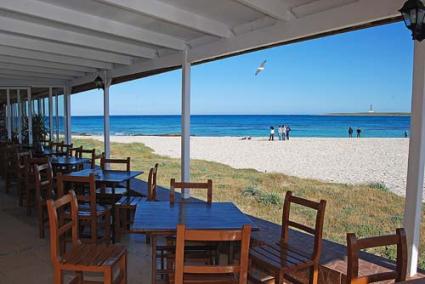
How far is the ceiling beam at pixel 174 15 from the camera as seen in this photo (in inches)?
121

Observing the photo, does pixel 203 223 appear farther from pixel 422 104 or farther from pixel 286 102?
pixel 286 102

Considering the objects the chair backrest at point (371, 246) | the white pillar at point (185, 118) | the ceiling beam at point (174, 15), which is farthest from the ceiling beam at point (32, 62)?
the chair backrest at point (371, 246)

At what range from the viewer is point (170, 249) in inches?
108

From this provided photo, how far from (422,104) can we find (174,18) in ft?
7.60

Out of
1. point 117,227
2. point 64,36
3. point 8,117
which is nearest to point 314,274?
point 117,227

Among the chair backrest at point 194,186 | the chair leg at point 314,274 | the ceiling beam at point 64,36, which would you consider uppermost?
the ceiling beam at point 64,36

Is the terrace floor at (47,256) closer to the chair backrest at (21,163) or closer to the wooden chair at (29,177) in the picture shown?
the wooden chair at (29,177)

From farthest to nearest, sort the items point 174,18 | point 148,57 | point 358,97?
point 358,97
point 148,57
point 174,18

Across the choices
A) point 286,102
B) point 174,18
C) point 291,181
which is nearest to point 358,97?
point 286,102

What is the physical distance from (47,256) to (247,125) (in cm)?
3273

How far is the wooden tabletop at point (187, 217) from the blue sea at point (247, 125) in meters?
26.1

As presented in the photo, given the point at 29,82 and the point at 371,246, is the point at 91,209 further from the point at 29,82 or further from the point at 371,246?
the point at 29,82

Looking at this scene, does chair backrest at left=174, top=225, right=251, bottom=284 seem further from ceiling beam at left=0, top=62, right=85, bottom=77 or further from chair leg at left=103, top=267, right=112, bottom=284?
ceiling beam at left=0, top=62, right=85, bottom=77

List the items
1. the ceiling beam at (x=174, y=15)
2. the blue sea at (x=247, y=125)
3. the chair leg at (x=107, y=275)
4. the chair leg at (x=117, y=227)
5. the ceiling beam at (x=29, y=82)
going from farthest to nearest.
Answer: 1. the blue sea at (x=247, y=125)
2. the ceiling beam at (x=29, y=82)
3. the chair leg at (x=117, y=227)
4. the ceiling beam at (x=174, y=15)
5. the chair leg at (x=107, y=275)
